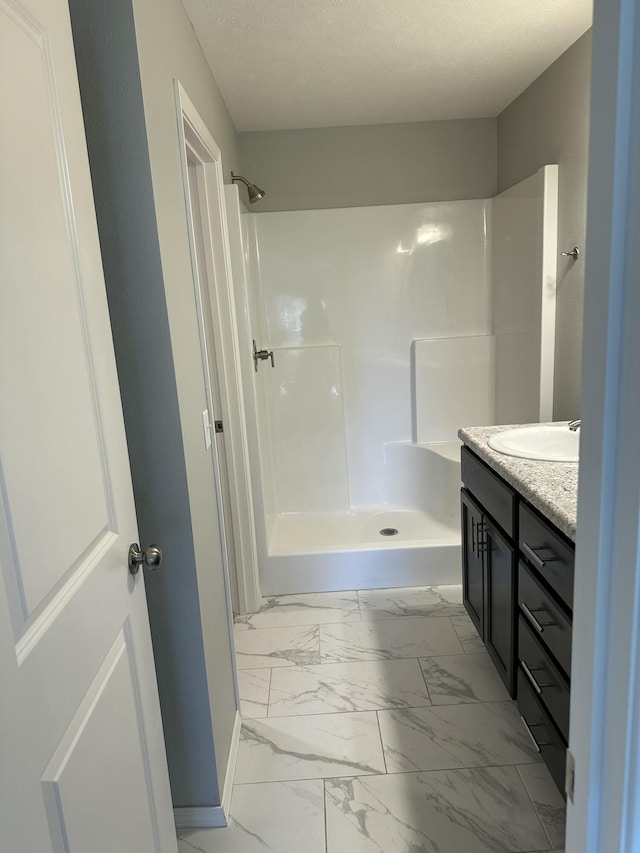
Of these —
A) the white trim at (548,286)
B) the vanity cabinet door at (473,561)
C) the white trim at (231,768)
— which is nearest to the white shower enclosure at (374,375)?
the white trim at (548,286)

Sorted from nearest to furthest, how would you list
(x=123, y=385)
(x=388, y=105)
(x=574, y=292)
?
(x=123, y=385) → (x=574, y=292) → (x=388, y=105)

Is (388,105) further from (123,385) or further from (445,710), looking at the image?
(445,710)

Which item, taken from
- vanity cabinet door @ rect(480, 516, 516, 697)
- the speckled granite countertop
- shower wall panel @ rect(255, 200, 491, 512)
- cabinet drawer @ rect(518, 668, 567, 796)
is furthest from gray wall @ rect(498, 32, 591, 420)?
cabinet drawer @ rect(518, 668, 567, 796)

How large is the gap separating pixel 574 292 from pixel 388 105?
131 cm

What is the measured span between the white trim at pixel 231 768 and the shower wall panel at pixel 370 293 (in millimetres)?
1526

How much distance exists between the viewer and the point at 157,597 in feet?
4.82

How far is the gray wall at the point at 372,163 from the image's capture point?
9.87 feet

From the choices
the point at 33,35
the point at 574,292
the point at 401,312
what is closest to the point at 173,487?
the point at 33,35

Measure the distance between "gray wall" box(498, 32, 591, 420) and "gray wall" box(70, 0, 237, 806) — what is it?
1.44 meters

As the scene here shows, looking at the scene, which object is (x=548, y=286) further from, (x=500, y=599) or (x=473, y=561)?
(x=500, y=599)

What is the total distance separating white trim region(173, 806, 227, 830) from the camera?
159 cm

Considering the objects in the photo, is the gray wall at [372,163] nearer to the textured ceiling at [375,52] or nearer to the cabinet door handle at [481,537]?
the textured ceiling at [375,52]

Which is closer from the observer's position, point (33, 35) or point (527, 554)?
point (33, 35)

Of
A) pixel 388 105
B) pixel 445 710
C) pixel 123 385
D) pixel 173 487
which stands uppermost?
pixel 388 105
